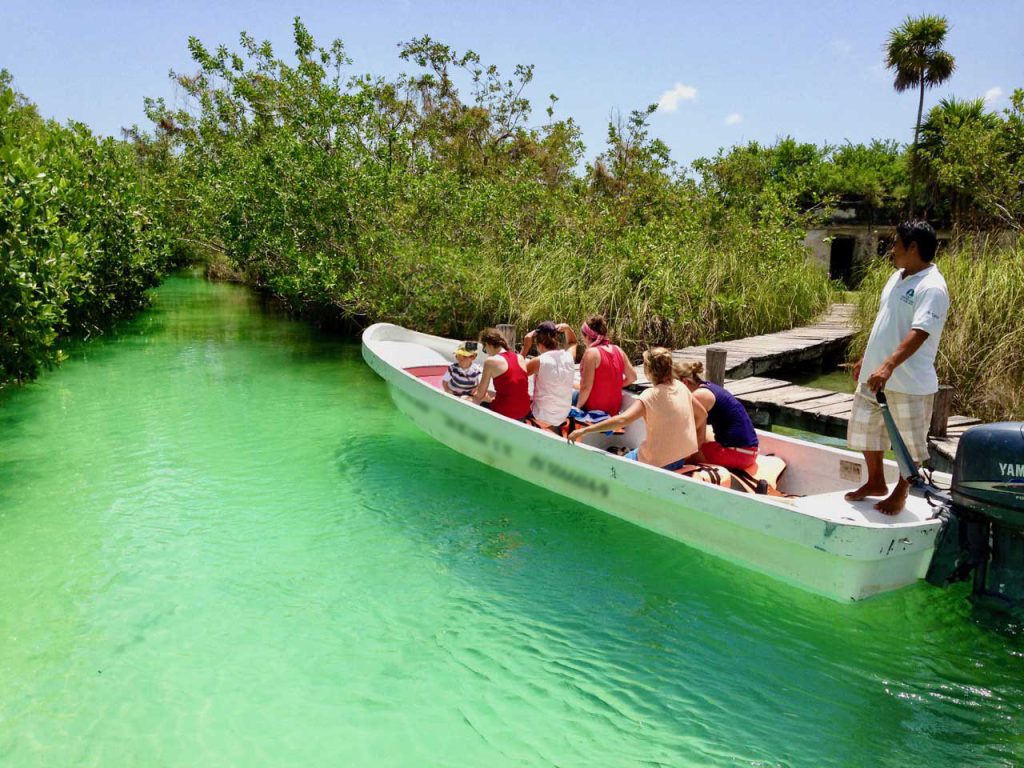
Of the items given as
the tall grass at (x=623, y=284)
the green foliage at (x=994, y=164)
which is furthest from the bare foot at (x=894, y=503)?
the green foliage at (x=994, y=164)

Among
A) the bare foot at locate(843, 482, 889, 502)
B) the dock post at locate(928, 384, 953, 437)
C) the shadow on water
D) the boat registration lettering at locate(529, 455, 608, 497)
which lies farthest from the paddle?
the dock post at locate(928, 384, 953, 437)

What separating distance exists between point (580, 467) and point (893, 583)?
96.2 inches

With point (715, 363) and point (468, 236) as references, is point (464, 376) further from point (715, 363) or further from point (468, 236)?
point (468, 236)

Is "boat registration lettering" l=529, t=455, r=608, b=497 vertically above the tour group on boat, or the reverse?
the tour group on boat

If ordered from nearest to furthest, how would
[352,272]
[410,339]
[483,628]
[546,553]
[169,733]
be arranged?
[169,733] → [483,628] → [546,553] → [410,339] → [352,272]

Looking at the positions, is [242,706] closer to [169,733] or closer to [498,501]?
[169,733]

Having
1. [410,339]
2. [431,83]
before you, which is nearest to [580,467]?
[410,339]

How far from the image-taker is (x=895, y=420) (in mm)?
4609

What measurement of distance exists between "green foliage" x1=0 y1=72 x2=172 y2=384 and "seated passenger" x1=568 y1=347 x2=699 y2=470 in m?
6.16

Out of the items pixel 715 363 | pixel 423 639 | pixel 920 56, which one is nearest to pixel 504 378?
pixel 715 363

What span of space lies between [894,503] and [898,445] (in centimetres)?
47

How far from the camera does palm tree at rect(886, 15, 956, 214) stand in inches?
1230

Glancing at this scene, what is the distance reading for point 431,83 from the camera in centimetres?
2278

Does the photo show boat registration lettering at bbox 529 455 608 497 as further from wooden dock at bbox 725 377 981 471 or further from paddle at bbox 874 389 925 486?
wooden dock at bbox 725 377 981 471
